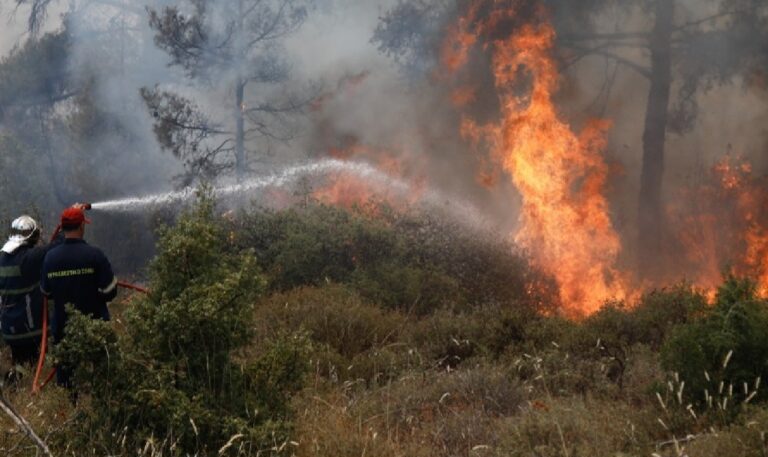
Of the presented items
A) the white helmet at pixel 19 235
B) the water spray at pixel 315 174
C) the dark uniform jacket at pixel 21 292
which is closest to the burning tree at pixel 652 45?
the water spray at pixel 315 174

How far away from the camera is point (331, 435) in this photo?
5137 millimetres

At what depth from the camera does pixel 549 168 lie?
585 inches

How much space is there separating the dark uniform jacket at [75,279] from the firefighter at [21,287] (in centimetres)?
85

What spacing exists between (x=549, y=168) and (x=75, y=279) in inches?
397

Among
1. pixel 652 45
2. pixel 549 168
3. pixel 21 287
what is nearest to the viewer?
pixel 21 287

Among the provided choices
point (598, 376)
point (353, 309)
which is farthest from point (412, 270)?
point (598, 376)

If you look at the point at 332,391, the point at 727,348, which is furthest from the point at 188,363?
the point at 727,348

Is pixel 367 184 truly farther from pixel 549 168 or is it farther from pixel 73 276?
pixel 73 276

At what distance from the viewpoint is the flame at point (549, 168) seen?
45.6 feet

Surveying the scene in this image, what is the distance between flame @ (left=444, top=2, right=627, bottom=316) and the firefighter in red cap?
7.92m

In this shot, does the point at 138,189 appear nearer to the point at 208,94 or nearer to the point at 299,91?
the point at 208,94

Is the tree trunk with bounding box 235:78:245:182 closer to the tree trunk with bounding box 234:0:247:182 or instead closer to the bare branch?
the tree trunk with bounding box 234:0:247:182

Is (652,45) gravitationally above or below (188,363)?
above

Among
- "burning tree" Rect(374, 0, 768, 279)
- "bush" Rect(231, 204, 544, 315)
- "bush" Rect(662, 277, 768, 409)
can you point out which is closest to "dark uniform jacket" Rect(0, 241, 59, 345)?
"bush" Rect(231, 204, 544, 315)
